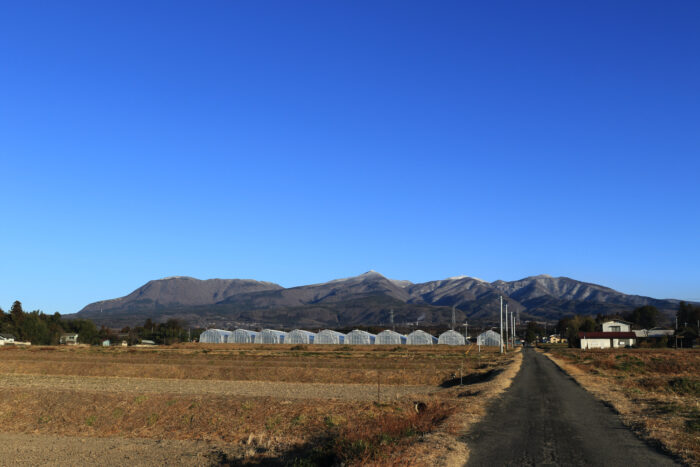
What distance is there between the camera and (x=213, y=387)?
46.5 m

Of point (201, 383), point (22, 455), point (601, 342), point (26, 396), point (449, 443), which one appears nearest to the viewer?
point (449, 443)

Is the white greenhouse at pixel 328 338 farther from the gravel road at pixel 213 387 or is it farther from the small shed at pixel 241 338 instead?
the gravel road at pixel 213 387

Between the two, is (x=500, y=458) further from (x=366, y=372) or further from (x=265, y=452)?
(x=366, y=372)

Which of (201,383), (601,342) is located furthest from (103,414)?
(601,342)

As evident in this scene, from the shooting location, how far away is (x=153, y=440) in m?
27.4

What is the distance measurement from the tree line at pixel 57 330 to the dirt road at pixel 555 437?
495 ft

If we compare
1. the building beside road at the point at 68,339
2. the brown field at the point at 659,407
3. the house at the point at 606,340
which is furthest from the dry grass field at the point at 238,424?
the building beside road at the point at 68,339

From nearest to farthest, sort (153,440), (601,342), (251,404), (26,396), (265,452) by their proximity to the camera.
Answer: (265,452), (153,440), (251,404), (26,396), (601,342)

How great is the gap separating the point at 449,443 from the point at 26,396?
106 ft

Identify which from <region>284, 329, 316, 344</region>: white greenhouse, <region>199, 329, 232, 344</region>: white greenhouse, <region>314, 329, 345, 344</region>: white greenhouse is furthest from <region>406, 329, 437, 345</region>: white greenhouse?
<region>199, 329, 232, 344</region>: white greenhouse

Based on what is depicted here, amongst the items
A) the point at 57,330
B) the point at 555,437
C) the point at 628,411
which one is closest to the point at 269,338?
the point at 57,330

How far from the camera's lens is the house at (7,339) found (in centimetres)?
13543

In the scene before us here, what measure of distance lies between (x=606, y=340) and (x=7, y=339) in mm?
152374

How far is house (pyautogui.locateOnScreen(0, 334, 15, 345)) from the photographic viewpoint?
135 metres
